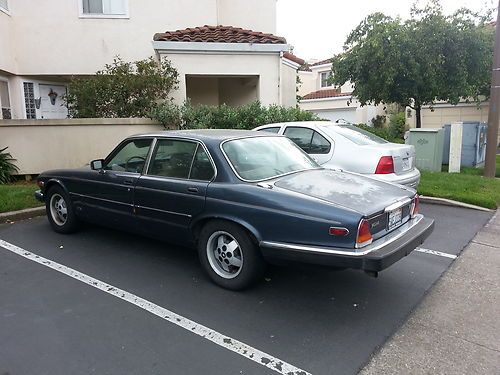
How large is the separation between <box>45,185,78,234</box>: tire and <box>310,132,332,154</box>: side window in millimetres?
3843

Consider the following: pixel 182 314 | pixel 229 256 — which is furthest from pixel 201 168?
pixel 182 314

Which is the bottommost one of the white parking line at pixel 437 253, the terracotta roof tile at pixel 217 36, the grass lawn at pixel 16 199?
the white parking line at pixel 437 253

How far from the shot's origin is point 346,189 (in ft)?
12.6

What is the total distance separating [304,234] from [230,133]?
5.91 feet

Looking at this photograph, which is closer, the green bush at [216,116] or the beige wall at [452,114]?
the green bush at [216,116]

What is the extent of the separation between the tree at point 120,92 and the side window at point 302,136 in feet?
13.7

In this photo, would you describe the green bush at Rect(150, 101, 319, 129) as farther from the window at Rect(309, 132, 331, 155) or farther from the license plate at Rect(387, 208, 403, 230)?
the license plate at Rect(387, 208, 403, 230)

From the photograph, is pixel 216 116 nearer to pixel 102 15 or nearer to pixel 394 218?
pixel 102 15

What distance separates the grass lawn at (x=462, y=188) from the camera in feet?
24.2

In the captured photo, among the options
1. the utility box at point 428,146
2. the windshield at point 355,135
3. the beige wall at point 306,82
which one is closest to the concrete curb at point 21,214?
the windshield at point 355,135

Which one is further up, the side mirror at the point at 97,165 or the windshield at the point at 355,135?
the windshield at the point at 355,135

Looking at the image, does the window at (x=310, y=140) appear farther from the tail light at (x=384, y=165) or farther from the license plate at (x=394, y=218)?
the license plate at (x=394, y=218)

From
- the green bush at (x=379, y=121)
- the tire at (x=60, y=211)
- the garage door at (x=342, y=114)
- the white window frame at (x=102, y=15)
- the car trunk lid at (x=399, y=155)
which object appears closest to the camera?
the tire at (x=60, y=211)

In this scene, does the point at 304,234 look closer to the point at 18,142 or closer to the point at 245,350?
the point at 245,350
